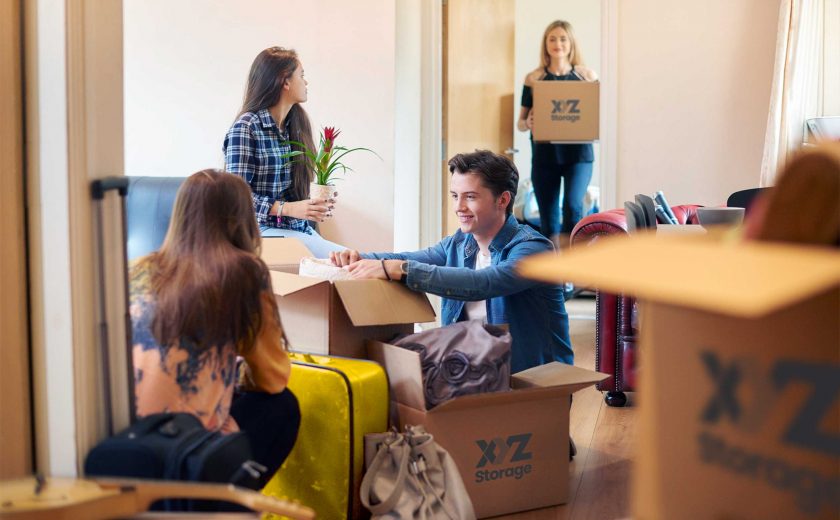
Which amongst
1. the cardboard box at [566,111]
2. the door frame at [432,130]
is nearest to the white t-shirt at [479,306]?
the door frame at [432,130]

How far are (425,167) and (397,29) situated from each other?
0.70 meters

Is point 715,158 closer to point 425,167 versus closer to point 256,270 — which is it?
point 425,167

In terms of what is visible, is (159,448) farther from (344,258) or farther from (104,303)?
(344,258)

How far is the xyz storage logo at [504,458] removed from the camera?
223cm

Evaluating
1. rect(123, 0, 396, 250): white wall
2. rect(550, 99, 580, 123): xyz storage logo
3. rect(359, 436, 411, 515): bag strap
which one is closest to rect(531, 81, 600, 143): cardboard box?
rect(550, 99, 580, 123): xyz storage logo

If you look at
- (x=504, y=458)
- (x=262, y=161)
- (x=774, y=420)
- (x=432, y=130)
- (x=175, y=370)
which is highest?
(x=432, y=130)

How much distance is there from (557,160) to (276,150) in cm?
263

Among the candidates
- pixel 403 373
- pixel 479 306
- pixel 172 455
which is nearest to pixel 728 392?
pixel 172 455

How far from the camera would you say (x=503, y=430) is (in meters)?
2.25

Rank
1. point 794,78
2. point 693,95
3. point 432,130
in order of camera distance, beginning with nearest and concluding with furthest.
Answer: point 432,130 → point 794,78 → point 693,95

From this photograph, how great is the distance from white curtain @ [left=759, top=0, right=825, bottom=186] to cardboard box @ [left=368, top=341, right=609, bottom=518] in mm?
3271

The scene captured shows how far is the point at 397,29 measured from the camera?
15.1 feet

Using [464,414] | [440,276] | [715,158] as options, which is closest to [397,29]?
[715,158]

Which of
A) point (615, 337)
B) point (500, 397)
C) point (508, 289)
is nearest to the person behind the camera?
point (500, 397)
